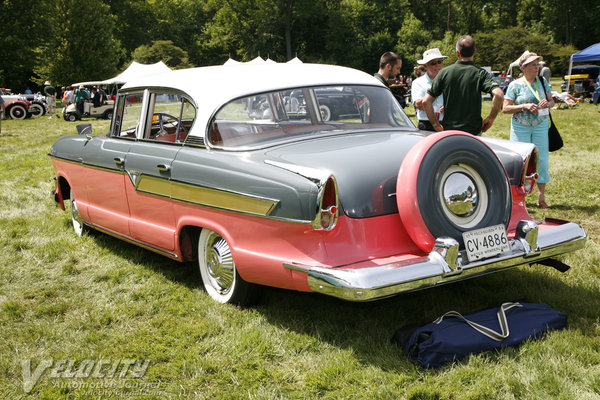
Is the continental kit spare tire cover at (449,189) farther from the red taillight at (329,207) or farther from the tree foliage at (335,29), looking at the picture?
the tree foliage at (335,29)

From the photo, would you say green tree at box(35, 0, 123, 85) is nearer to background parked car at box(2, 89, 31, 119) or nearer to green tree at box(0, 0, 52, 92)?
green tree at box(0, 0, 52, 92)

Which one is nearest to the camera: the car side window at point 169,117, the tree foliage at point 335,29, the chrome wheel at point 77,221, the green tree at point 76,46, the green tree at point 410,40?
the car side window at point 169,117

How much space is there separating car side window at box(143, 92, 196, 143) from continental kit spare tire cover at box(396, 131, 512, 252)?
179cm

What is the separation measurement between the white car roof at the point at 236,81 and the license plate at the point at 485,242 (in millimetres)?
1720

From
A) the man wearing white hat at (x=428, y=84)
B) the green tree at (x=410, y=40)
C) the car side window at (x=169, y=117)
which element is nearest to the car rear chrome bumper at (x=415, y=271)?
the car side window at (x=169, y=117)

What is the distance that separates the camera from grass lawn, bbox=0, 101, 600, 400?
9.72 feet

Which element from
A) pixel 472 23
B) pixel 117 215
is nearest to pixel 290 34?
pixel 472 23

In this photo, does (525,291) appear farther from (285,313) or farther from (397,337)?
(285,313)

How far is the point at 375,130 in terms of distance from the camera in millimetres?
4270

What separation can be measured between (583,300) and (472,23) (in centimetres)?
7823

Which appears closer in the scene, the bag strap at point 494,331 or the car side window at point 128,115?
the bag strap at point 494,331

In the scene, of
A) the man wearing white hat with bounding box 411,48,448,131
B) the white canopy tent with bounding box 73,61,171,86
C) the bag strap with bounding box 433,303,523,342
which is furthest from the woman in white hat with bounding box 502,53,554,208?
the white canopy tent with bounding box 73,61,171,86

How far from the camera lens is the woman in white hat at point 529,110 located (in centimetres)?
658

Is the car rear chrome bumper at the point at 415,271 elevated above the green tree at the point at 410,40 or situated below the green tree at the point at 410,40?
below
